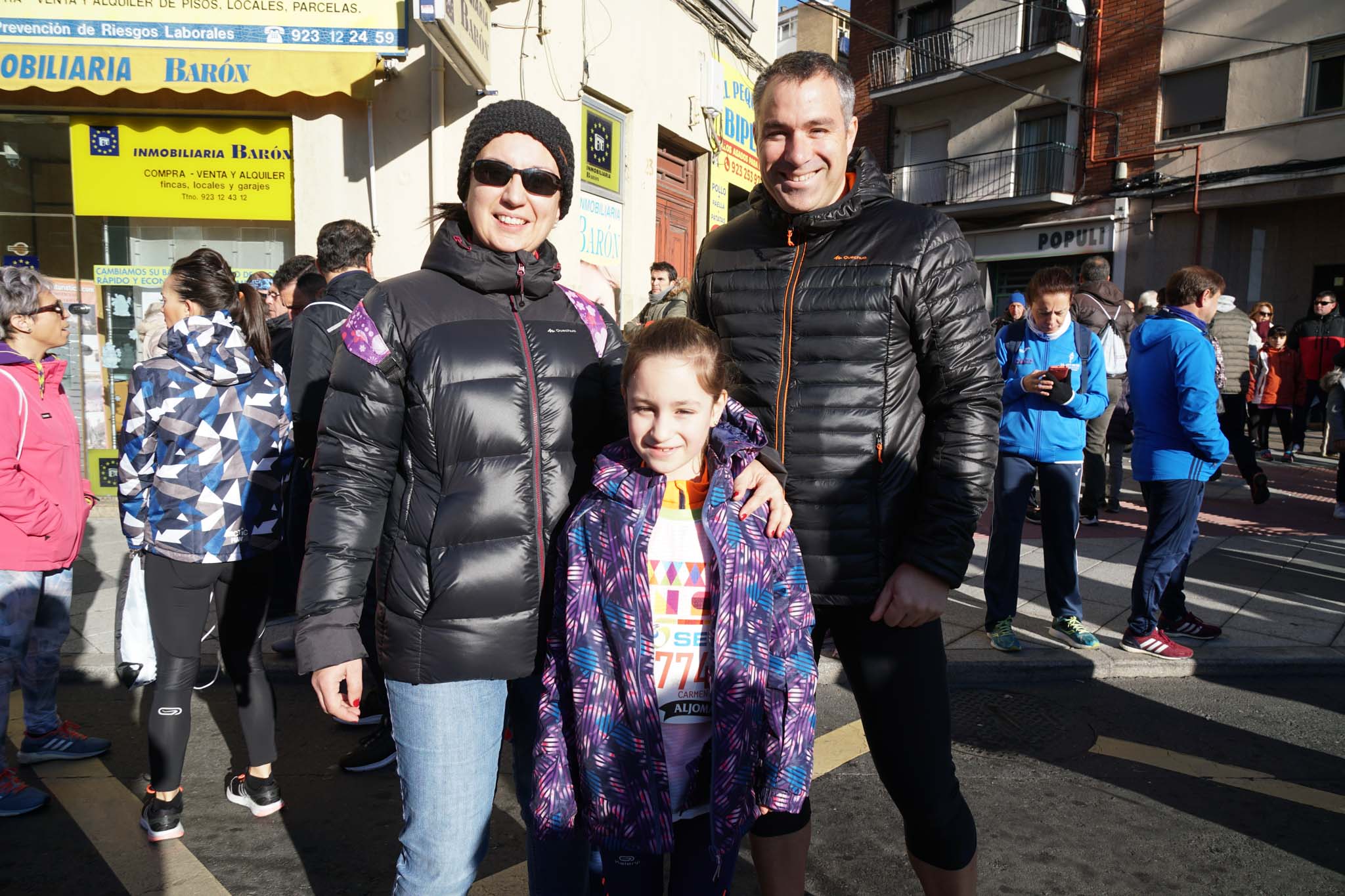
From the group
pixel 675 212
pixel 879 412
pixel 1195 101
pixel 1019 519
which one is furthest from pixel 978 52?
pixel 879 412

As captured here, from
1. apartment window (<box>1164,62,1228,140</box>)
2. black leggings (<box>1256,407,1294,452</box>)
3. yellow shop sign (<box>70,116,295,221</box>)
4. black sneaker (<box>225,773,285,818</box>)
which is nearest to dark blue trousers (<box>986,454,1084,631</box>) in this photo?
black sneaker (<box>225,773,285,818</box>)

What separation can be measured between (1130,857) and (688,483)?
220 cm

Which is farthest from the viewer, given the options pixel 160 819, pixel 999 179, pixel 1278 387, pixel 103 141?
pixel 999 179

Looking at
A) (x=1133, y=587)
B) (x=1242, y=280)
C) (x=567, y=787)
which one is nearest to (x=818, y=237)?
(x=567, y=787)

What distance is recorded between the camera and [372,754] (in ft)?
12.1

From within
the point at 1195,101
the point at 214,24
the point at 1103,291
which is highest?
the point at 1195,101

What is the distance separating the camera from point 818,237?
2.20 meters

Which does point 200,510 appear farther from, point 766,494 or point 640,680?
point 766,494

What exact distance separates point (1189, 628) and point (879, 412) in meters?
4.10

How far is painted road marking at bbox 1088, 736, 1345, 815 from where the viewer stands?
338 centimetres

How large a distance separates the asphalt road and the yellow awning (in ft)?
17.5

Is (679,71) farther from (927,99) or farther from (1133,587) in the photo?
(927,99)

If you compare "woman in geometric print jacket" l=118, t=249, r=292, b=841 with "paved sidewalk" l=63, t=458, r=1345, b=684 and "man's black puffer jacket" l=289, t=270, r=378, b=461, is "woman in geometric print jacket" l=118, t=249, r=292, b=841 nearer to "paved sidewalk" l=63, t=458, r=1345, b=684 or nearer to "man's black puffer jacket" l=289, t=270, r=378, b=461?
"man's black puffer jacket" l=289, t=270, r=378, b=461

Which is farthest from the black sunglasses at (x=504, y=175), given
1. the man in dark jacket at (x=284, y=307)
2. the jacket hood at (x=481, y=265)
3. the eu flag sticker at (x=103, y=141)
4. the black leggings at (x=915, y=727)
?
the eu flag sticker at (x=103, y=141)
